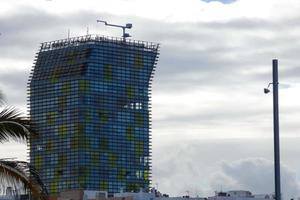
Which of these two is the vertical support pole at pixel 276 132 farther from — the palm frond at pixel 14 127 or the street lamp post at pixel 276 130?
the palm frond at pixel 14 127

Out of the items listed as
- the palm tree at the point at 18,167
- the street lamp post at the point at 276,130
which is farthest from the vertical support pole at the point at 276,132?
the palm tree at the point at 18,167

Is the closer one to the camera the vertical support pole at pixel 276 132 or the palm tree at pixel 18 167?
the palm tree at pixel 18 167

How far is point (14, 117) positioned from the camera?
893 inches

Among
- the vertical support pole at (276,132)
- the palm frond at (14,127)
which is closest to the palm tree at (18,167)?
the palm frond at (14,127)

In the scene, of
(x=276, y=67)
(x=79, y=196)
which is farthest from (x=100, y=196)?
(x=276, y=67)

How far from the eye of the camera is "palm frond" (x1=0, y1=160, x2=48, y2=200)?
2230cm

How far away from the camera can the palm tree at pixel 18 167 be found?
22312mm

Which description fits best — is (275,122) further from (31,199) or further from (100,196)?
(100,196)

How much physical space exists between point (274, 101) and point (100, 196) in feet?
543

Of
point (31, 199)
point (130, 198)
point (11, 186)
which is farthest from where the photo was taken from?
point (130, 198)

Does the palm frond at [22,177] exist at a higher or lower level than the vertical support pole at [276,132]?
lower

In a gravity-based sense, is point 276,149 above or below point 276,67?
below

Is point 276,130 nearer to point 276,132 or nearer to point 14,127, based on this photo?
point 276,132

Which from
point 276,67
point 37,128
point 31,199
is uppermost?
point 276,67
